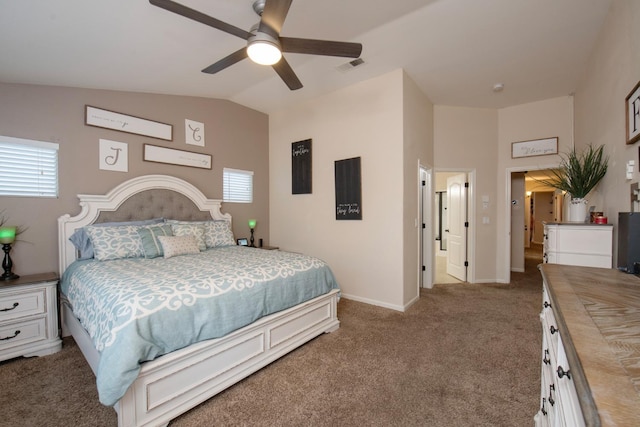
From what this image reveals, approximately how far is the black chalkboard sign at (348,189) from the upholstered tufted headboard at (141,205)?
1.74m

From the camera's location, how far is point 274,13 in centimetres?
176

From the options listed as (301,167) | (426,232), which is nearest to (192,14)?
(301,167)

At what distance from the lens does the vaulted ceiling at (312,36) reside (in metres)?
2.06

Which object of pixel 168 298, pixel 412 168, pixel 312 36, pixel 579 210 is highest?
pixel 312 36

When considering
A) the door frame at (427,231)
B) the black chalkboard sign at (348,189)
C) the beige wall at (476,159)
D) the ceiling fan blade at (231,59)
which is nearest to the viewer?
the ceiling fan blade at (231,59)

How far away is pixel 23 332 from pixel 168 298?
1.75 metres

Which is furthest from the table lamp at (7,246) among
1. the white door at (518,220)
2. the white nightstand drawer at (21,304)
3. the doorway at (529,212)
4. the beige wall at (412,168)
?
the white door at (518,220)

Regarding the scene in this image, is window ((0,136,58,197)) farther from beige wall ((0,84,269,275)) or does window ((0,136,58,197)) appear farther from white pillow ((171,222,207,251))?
white pillow ((171,222,207,251))

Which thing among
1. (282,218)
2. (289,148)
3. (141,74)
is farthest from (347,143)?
(141,74)

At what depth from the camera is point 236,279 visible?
2.04 meters

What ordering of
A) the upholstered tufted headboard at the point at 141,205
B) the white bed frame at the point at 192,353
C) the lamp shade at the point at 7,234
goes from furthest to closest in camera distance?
the upholstered tufted headboard at the point at 141,205 < the lamp shade at the point at 7,234 < the white bed frame at the point at 192,353

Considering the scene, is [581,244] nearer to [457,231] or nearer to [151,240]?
[457,231]

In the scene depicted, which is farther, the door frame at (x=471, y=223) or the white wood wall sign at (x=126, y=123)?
the door frame at (x=471, y=223)

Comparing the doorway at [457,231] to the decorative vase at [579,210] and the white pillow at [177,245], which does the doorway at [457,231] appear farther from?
the white pillow at [177,245]
